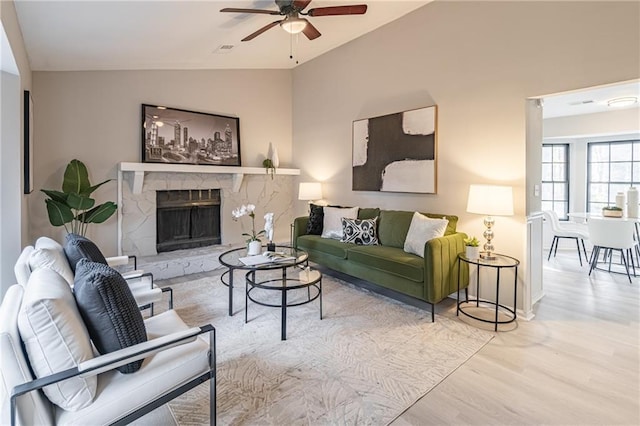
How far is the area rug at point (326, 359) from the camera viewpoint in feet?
6.39

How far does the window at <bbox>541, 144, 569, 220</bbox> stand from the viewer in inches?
266

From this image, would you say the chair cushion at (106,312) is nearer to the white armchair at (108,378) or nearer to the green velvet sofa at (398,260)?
the white armchair at (108,378)

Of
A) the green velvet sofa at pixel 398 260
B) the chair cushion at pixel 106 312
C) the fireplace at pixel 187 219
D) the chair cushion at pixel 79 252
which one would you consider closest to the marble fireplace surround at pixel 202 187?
the fireplace at pixel 187 219

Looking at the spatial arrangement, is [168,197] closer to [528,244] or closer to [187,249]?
[187,249]

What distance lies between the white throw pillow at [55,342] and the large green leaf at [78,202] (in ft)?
9.11

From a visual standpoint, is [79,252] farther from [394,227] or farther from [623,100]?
[623,100]

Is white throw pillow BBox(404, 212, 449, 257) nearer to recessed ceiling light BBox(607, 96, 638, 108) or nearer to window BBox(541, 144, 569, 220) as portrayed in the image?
recessed ceiling light BBox(607, 96, 638, 108)

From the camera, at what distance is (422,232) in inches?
141

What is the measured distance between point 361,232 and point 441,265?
4.18ft

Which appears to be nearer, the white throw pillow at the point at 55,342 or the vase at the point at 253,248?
the white throw pillow at the point at 55,342

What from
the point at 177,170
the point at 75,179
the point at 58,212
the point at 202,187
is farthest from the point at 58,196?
the point at 202,187

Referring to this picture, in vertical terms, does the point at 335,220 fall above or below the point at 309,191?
below

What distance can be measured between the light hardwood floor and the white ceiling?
378 centimetres

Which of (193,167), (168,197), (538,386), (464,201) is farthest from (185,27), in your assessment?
(538,386)
